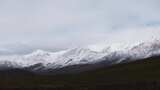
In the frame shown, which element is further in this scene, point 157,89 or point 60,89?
point 60,89

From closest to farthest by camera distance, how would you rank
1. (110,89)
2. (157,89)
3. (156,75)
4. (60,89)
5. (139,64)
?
1. (157,89)
2. (110,89)
3. (60,89)
4. (156,75)
5. (139,64)

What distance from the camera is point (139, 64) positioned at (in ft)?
618

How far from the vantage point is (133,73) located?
16212cm

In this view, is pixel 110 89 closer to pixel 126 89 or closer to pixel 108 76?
pixel 126 89

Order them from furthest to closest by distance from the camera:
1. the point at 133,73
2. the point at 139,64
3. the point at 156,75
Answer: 1. the point at 139,64
2. the point at 133,73
3. the point at 156,75

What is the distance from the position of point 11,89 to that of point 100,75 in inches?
2287

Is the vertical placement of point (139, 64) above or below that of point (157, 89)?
above

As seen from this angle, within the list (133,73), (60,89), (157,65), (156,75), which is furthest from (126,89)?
(157,65)

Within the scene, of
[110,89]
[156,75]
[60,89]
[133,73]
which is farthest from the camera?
[133,73]

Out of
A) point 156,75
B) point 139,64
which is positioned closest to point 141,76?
point 156,75

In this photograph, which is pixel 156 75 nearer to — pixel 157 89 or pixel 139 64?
pixel 139 64

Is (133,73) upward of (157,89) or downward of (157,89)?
upward

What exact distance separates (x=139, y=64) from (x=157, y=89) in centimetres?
9429

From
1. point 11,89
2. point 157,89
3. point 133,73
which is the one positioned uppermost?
point 133,73
